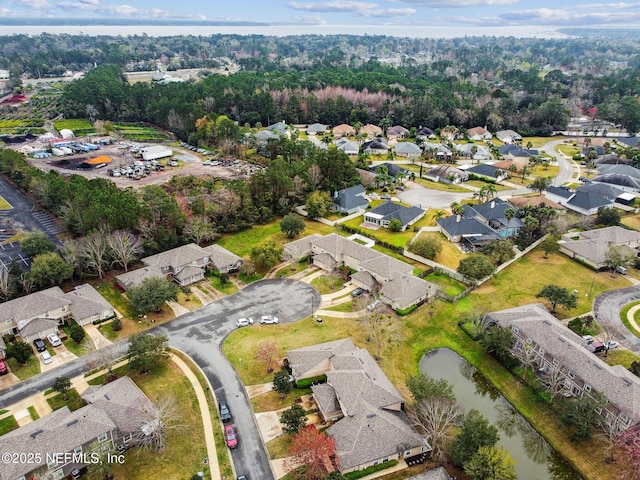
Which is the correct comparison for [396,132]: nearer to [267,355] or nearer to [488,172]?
[488,172]

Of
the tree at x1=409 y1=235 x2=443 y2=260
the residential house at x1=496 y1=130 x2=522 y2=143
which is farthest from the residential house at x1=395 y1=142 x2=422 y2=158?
the tree at x1=409 y1=235 x2=443 y2=260

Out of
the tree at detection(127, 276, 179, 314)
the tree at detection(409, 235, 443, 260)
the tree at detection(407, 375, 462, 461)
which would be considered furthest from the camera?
the tree at detection(409, 235, 443, 260)

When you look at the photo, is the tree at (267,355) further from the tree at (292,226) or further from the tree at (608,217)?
the tree at (608,217)

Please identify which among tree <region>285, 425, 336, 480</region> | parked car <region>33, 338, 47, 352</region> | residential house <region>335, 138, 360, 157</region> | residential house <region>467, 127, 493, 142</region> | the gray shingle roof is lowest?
residential house <region>467, 127, 493, 142</region>

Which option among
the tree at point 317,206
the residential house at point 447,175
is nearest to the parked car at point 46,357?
the tree at point 317,206

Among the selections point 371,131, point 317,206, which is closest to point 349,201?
point 317,206

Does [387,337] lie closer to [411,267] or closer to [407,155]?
[411,267]

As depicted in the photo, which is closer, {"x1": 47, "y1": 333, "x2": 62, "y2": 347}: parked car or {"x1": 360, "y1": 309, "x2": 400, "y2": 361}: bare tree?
{"x1": 47, "y1": 333, "x2": 62, "y2": 347}: parked car

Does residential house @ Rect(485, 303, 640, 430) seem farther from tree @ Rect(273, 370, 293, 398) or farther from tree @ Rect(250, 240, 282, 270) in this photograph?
tree @ Rect(250, 240, 282, 270)
